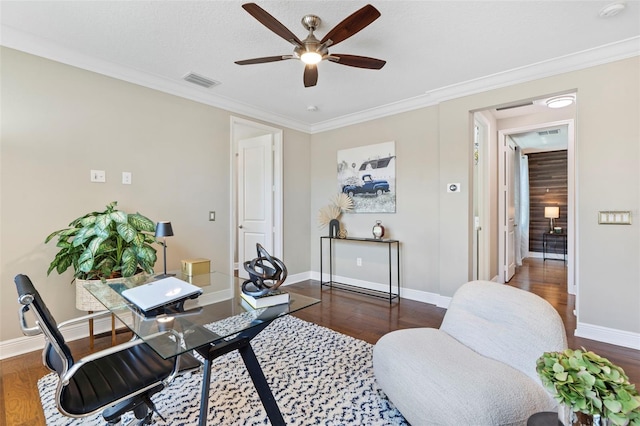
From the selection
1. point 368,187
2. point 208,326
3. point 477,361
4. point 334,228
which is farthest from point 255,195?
point 477,361

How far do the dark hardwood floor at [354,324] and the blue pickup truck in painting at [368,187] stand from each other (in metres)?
1.46

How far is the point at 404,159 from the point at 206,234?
273cm

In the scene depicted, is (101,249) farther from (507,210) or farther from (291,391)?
(507,210)

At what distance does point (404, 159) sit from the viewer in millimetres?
3992

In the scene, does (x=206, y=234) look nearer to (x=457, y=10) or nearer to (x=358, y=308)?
(x=358, y=308)

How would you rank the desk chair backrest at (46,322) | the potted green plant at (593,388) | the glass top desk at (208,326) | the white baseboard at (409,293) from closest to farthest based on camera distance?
the potted green plant at (593,388)
the desk chair backrest at (46,322)
the glass top desk at (208,326)
the white baseboard at (409,293)

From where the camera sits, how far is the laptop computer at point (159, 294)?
154cm

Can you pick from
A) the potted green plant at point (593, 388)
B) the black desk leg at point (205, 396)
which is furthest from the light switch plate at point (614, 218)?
the black desk leg at point (205, 396)

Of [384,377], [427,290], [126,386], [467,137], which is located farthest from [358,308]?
[126,386]

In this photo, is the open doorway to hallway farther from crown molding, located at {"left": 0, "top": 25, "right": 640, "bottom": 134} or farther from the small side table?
the small side table

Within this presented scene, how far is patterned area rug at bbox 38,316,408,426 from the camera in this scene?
5.46 ft

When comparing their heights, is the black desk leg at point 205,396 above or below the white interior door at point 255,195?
below

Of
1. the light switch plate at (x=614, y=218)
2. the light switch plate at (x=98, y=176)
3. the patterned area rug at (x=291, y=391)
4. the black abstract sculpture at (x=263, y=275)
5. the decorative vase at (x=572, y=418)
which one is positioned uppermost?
the light switch plate at (x=98, y=176)

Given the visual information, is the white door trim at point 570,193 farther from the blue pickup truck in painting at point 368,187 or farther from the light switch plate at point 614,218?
the blue pickup truck in painting at point 368,187
